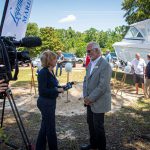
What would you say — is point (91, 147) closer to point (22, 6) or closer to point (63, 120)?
point (63, 120)

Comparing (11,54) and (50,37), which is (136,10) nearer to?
(11,54)

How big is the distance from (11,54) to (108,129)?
401 cm

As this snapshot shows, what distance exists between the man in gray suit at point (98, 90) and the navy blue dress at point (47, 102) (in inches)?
28.3

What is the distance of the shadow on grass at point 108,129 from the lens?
20.4ft

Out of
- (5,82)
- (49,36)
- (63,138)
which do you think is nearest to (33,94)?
(63,138)

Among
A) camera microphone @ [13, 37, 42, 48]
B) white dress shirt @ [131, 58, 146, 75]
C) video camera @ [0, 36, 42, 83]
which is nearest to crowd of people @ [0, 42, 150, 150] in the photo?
video camera @ [0, 36, 42, 83]

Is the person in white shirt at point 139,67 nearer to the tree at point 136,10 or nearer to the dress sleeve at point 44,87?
the dress sleeve at point 44,87

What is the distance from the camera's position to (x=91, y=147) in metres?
5.88

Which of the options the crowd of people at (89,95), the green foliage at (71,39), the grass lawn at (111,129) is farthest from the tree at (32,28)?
the crowd of people at (89,95)

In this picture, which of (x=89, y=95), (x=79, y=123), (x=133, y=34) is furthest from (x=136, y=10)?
Answer: (x=89, y=95)

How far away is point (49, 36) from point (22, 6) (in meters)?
48.8

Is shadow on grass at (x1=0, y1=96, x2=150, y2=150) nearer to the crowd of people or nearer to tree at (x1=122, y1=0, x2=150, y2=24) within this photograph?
the crowd of people

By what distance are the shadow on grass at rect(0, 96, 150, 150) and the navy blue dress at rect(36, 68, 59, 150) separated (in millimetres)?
874

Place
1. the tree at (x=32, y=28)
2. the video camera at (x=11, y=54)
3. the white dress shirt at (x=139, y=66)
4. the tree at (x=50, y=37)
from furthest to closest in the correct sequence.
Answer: the tree at (x=32, y=28) < the tree at (x=50, y=37) < the white dress shirt at (x=139, y=66) < the video camera at (x=11, y=54)
